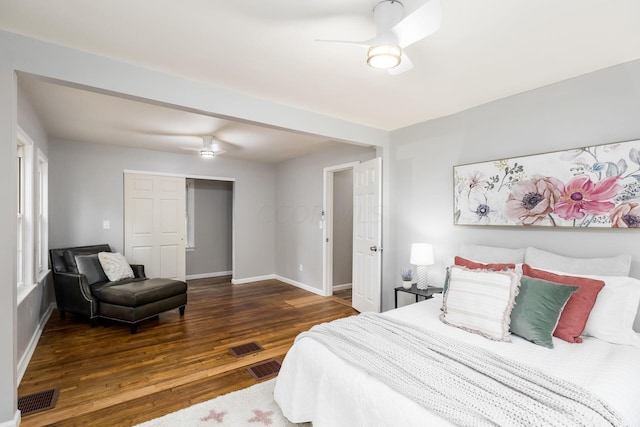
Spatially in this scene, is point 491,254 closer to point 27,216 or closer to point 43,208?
point 27,216

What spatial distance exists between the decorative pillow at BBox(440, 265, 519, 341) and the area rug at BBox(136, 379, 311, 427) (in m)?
1.25

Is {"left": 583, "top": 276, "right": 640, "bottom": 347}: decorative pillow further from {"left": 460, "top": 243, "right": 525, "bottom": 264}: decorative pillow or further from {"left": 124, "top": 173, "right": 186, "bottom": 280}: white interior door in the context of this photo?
{"left": 124, "top": 173, "right": 186, "bottom": 280}: white interior door

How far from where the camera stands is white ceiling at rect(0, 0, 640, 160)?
1688 mm

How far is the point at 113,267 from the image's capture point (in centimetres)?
417

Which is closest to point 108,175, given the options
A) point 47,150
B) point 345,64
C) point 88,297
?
point 47,150

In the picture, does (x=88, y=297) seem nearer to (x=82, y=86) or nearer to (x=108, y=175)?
(x=108, y=175)

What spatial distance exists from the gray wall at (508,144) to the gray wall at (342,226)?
1848mm

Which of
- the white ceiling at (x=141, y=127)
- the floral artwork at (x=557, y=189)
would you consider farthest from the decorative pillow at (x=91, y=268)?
the floral artwork at (x=557, y=189)

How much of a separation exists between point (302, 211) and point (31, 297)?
381cm

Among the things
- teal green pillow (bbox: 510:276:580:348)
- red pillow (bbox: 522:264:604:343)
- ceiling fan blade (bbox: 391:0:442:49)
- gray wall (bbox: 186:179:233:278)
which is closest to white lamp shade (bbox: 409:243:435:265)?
teal green pillow (bbox: 510:276:580:348)

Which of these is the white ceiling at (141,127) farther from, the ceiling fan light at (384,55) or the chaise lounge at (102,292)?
the ceiling fan light at (384,55)

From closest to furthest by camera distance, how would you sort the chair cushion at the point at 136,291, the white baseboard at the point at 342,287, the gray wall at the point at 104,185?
1. the chair cushion at the point at 136,291
2. the gray wall at the point at 104,185
3. the white baseboard at the point at 342,287

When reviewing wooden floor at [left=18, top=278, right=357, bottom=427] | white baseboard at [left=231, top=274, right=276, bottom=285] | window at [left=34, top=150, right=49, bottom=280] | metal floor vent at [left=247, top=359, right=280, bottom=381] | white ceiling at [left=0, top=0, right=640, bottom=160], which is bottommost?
metal floor vent at [left=247, top=359, right=280, bottom=381]

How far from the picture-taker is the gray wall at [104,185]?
456 centimetres
